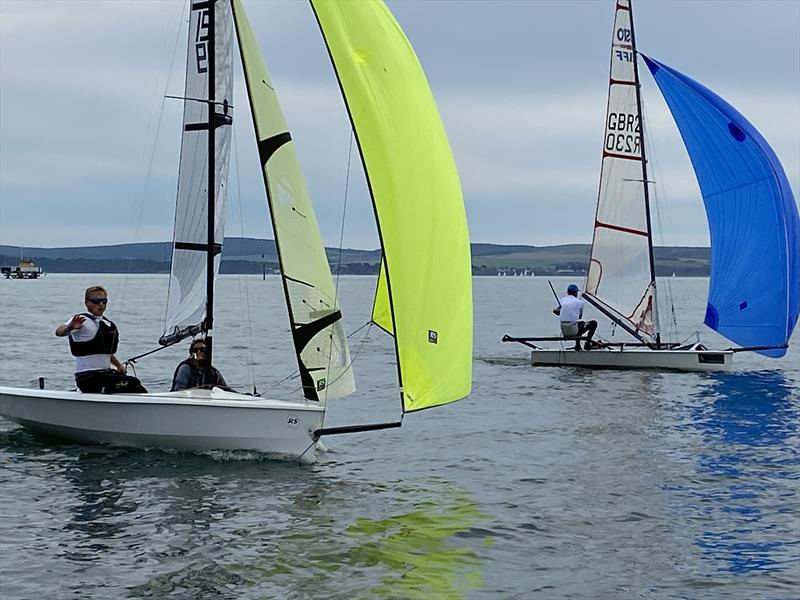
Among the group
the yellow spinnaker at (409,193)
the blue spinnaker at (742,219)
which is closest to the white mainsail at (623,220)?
the blue spinnaker at (742,219)

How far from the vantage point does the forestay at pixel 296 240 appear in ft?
39.2

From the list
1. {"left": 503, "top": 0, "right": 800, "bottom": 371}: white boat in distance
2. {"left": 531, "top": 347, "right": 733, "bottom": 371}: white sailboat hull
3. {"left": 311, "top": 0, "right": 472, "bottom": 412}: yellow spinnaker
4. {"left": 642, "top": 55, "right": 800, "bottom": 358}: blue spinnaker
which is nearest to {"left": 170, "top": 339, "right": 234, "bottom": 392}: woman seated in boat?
{"left": 311, "top": 0, "right": 472, "bottom": 412}: yellow spinnaker

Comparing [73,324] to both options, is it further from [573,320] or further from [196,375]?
[573,320]

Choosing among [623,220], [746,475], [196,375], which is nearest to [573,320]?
[623,220]

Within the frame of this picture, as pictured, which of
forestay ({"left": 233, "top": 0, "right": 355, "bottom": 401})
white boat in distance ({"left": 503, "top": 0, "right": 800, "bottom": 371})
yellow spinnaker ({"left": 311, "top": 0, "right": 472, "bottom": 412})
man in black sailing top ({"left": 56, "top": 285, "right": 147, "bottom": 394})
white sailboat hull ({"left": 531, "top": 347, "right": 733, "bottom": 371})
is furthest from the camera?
white sailboat hull ({"left": 531, "top": 347, "right": 733, "bottom": 371})

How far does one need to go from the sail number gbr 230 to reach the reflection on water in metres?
5.84

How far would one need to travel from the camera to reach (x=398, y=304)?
10.6 metres

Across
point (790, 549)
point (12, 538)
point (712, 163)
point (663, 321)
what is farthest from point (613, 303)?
point (663, 321)

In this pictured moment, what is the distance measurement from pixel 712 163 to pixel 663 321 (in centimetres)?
3257

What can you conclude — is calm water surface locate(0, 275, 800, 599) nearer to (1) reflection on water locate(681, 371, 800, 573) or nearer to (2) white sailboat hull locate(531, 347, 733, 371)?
(1) reflection on water locate(681, 371, 800, 573)

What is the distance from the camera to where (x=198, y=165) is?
507 inches

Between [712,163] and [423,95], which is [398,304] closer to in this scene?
[423,95]

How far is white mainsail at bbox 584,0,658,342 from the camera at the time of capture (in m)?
24.0

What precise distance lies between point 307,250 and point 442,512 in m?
3.31
